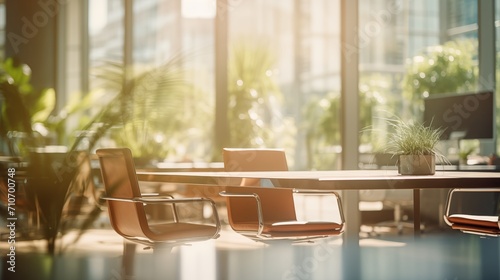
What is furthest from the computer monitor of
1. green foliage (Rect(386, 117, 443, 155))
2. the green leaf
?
the green leaf

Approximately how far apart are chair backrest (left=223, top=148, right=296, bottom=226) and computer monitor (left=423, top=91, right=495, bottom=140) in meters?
2.00

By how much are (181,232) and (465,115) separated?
329 centimetres

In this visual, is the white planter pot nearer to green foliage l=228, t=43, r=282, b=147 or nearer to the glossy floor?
the glossy floor

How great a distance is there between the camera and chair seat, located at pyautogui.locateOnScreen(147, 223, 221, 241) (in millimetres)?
3732

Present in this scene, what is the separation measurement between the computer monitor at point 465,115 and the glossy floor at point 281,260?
3.37 feet

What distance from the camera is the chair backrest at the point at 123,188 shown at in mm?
3648

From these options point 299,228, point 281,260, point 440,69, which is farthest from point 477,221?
point 440,69

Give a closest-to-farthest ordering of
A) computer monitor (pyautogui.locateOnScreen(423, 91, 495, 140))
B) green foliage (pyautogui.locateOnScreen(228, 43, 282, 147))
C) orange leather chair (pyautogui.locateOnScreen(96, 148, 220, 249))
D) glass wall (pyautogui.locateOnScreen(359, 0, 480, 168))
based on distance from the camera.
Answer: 1. orange leather chair (pyautogui.locateOnScreen(96, 148, 220, 249))
2. computer monitor (pyautogui.locateOnScreen(423, 91, 495, 140))
3. glass wall (pyautogui.locateOnScreen(359, 0, 480, 168))
4. green foliage (pyautogui.locateOnScreen(228, 43, 282, 147))

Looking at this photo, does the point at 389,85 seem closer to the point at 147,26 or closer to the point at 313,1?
the point at 313,1

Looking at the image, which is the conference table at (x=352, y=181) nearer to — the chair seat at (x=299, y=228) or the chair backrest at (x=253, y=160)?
the chair seat at (x=299, y=228)

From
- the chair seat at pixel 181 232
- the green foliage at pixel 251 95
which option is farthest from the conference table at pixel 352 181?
the green foliage at pixel 251 95

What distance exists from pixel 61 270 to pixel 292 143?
9.76ft

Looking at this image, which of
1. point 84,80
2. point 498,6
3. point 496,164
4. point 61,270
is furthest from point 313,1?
point 61,270

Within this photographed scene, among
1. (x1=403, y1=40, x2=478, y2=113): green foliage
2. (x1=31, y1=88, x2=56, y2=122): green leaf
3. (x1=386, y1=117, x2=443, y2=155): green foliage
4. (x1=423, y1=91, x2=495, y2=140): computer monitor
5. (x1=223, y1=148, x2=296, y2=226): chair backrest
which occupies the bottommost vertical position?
(x1=223, y1=148, x2=296, y2=226): chair backrest
